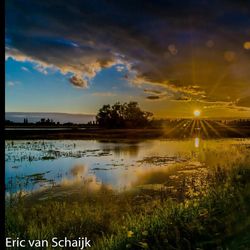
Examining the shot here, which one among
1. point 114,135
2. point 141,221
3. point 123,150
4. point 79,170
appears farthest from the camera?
point 114,135

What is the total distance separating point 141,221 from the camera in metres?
8.52

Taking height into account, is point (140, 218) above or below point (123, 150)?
below

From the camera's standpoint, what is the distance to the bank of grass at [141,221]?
22.1ft

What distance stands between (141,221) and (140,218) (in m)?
0.25

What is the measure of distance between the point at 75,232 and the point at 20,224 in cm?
166

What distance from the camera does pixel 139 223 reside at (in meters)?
8.32

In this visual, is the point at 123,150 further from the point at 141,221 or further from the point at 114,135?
the point at 114,135

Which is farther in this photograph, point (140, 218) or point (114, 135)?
point (114, 135)

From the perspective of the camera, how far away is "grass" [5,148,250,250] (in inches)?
267

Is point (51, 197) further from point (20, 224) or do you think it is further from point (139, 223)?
point (139, 223)

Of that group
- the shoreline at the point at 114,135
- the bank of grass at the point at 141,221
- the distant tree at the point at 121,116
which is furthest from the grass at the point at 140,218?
the distant tree at the point at 121,116

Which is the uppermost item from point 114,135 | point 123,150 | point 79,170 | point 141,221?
point 114,135

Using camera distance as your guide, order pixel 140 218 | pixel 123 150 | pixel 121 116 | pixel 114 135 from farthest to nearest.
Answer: pixel 121 116, pixel 114 135, pixel 123 150, pixel 140 218

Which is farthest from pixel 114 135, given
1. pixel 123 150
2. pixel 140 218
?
pixel 140 218
